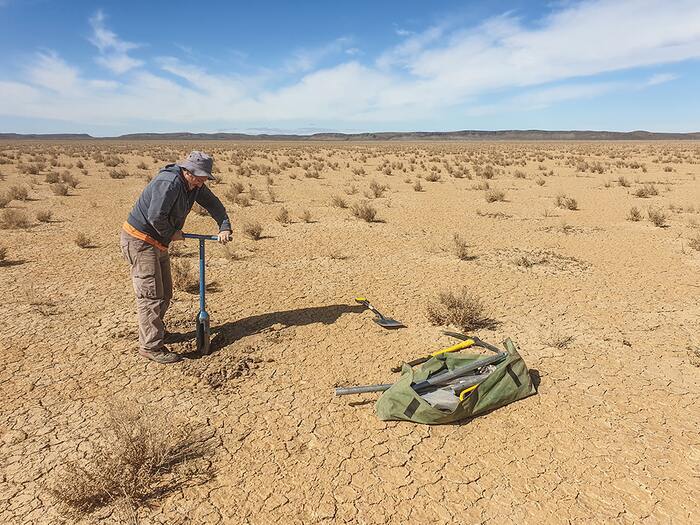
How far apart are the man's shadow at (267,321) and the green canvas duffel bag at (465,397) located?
1.82 meters

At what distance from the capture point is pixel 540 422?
11.2ft

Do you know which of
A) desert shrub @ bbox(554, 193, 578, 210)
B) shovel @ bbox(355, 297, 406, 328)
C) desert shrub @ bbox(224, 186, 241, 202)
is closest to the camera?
shovel @ bbox(355, 297, 406, 328)

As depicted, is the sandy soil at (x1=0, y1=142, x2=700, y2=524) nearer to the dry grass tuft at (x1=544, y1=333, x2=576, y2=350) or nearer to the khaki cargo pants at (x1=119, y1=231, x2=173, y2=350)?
the dry grass tuft at (x1=544, y1=333, x2=576, y2=350)

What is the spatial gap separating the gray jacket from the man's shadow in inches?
47.7

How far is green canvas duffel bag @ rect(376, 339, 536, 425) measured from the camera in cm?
335

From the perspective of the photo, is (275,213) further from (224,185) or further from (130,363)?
(130,363)

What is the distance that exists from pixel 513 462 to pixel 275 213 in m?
9.91

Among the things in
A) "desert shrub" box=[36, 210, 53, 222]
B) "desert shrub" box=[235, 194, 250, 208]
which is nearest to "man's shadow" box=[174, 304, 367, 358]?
"desert shrub" box=[36, 210, 53, 222]

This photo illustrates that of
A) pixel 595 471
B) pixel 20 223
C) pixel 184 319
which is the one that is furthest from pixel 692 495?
pixel 20 223

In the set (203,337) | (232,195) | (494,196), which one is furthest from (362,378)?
(494,196)

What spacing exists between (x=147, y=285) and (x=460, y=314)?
3349 millimetres

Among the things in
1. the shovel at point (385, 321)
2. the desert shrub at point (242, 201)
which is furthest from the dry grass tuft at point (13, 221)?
the shovel at point (385, 321)

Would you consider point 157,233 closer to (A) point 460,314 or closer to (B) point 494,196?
(A) point 460,314

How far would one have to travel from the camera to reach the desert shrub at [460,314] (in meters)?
5.09
